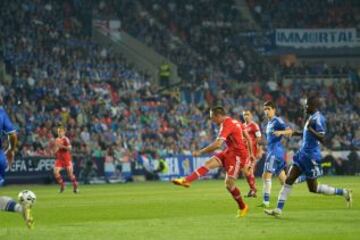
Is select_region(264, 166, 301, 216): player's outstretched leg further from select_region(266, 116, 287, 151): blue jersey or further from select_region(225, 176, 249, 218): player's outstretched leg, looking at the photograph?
select_region(266, 116, 287, 151): blue jersey

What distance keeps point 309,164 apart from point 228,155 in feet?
6.09

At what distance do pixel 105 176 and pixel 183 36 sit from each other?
58.7 ft

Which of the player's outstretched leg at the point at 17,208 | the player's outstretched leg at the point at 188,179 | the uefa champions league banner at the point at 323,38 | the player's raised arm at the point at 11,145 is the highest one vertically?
the uefa champions league banner at the point at 323,38

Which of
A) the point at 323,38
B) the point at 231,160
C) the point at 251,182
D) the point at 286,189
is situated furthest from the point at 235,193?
the point at 323,38

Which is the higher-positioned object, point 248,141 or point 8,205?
point 248,141

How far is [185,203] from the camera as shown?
80.9 ft

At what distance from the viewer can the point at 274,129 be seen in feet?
78.3

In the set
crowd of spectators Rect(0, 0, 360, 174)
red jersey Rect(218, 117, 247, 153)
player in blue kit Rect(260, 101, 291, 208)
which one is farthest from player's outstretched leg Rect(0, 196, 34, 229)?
crowd of spectators Rect(0, 0, 360, 174)

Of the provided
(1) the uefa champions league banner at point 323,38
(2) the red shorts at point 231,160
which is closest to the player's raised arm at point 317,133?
(2) the red shorts at point 231,160

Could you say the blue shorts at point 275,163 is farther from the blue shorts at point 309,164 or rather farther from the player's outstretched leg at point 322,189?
the blue shorts at point 309,164

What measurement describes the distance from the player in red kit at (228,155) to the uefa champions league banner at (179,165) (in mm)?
23355

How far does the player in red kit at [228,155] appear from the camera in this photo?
19641mm

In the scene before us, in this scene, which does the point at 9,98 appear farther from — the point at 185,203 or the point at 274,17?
the point at 274,17

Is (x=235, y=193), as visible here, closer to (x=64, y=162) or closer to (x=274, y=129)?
(x=274, y=129)
